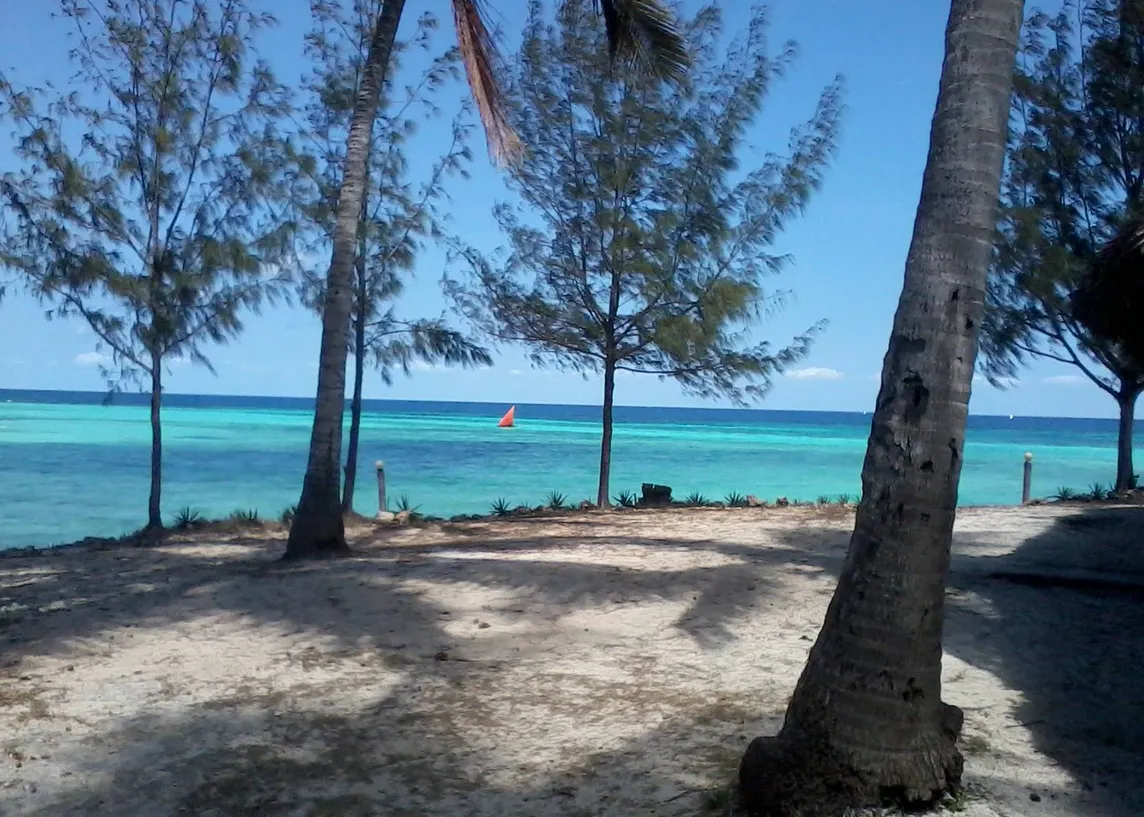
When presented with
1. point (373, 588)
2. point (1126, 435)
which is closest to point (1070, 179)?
point (1126, 435)

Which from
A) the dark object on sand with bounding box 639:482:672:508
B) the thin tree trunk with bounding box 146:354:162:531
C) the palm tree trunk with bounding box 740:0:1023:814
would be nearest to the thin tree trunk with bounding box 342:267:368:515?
the thin tree trunk with bounding box 146:354:162:531

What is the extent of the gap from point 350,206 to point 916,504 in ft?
24.4

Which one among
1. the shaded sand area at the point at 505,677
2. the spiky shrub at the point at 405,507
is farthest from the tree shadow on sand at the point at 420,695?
the spiky shrub at the point at 405,507

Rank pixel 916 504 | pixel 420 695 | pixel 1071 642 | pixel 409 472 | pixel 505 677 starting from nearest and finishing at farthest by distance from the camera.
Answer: pixel 916 504, pixel 420 695, pixel 505 677, pixel 1071 642, pixel 409 472

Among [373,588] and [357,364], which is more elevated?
[357,364]

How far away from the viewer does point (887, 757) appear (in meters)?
3.83

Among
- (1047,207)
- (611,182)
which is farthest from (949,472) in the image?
(1047,207)

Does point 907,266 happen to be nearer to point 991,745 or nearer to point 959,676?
point 991,745

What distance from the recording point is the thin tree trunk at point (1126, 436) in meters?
16.5

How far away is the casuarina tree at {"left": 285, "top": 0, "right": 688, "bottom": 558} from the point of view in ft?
32.0

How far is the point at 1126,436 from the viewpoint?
16641 mm

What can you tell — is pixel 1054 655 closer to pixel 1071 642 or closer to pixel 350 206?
pixel 1071 642

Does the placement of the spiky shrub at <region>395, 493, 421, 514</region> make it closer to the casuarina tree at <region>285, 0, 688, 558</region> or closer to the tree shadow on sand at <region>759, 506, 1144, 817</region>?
the casuarina tree at <region>285, 0, 688, 558</region>

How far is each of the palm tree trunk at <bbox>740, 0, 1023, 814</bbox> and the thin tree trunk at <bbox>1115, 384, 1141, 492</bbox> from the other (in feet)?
47.9
